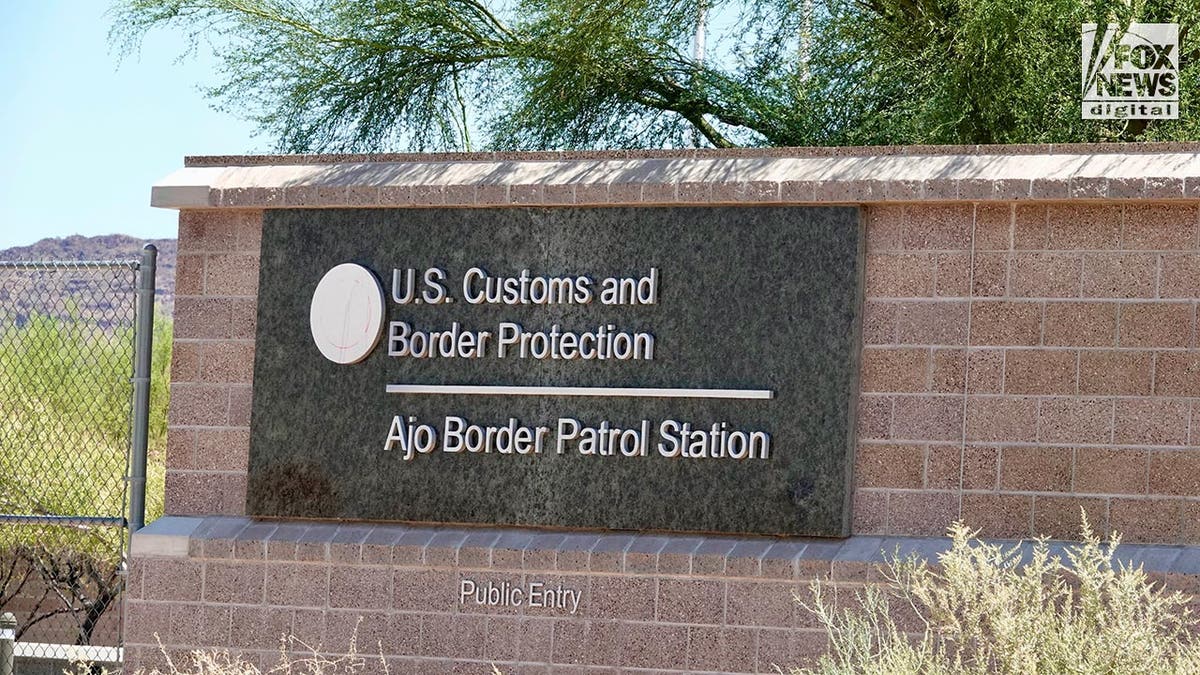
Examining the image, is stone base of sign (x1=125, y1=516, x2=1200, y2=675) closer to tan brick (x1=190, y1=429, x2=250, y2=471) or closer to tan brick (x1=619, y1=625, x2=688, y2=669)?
tan brick (x1=619, y1=625, x2=688, y2=669)

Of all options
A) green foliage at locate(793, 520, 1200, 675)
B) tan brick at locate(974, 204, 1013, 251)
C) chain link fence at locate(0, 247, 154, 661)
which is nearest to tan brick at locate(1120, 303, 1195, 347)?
tan brick at locate(974, 204, 1013, 251)

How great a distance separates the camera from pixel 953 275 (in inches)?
300

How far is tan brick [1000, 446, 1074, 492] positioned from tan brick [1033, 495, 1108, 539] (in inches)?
2.1

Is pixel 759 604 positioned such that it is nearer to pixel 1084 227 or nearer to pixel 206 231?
pixel 1084 227

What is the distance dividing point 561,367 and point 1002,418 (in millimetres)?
2107

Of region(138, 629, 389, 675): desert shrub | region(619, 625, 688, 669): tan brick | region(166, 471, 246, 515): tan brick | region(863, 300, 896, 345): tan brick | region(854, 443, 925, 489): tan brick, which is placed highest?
region(863, 300, 896, 345): tan brick

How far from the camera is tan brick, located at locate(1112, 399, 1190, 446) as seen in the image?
7.32 meters

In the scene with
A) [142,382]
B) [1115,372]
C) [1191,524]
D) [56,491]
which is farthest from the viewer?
[56,491]

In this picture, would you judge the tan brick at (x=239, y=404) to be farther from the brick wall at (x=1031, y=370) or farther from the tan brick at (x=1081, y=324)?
the tan brick at (x=1081, y=324)

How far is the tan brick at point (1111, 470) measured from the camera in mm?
7359

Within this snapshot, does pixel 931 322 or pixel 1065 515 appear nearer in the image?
pixel 1065 515

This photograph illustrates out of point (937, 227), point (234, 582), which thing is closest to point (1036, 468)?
point (937, 227)

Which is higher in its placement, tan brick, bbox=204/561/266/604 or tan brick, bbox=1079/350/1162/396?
tan brick, bbox=1079/350/1162/396

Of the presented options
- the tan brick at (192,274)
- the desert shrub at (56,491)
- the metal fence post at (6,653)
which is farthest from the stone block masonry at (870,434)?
the desert shrub at (56,491)
